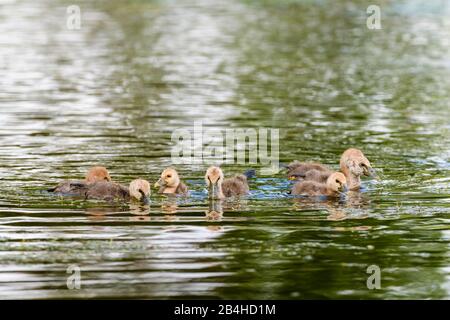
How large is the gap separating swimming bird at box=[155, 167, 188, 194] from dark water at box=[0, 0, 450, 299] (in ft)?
0.80

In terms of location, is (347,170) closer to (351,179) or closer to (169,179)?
(351,179)

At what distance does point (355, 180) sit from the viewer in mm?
15219

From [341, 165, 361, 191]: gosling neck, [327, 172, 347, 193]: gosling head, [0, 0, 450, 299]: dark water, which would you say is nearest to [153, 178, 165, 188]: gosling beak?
[0, 0, 450, 299]: dark water

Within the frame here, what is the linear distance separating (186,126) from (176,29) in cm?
1702

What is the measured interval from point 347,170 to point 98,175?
3237 mm

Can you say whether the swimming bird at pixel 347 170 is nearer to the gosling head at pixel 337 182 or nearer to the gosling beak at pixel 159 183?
the gosling head at pixel 337 182

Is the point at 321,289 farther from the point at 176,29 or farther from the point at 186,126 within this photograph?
the point at 176,29

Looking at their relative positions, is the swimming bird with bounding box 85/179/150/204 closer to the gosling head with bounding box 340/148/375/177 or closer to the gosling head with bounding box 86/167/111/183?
the gosling head with bounding box 86/167/111/183

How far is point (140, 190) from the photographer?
549 inches

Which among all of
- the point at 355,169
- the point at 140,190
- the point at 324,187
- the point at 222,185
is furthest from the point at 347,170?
the point at 140,190

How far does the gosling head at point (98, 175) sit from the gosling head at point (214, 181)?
1.37 metres

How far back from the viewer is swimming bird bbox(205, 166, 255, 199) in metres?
14.1

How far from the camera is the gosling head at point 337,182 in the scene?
14.3 m

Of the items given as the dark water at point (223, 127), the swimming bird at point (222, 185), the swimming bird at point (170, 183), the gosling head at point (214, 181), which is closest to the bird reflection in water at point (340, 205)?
the dark water at point (223, 127)
